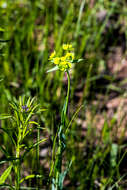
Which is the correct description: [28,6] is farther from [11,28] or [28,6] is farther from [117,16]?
[117,16]

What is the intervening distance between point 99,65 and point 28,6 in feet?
3.14

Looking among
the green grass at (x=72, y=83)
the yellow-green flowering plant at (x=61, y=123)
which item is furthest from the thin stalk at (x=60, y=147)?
the green grass at (x=72, y=83)

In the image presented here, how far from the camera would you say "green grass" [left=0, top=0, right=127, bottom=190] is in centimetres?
152

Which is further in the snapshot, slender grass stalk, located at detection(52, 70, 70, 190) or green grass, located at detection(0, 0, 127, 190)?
green grass, located at detection(0, 0, 127, 190)

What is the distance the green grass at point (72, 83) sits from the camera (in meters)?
1.52

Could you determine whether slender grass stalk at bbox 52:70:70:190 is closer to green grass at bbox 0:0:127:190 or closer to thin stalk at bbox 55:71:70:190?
thin stalk at bbox 55:71:70:190

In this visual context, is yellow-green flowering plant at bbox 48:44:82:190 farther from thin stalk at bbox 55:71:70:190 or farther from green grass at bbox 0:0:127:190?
green grass at bbox 0:0:127:190

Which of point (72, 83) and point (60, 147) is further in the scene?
point (72, 83)

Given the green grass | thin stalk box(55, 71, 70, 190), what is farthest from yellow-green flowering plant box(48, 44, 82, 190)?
the green grass

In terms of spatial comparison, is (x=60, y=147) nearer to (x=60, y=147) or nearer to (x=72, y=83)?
(x=60, y=147)

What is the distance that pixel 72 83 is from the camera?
1.99 m

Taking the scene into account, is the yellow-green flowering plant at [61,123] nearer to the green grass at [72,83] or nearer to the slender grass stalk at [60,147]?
the slender grass stalk at [60,147]

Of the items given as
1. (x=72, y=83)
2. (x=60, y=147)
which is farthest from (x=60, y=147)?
(x=72, y=83)

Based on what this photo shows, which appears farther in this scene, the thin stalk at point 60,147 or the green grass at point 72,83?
the green grass at point 72,83
